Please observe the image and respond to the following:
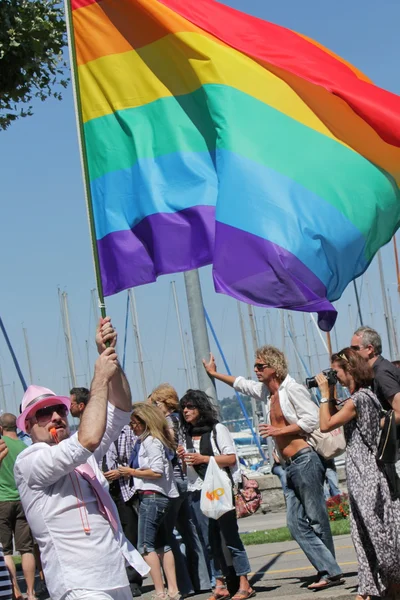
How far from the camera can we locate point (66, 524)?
5375mm

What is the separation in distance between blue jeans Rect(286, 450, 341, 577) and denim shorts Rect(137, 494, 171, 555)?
53.7 inches

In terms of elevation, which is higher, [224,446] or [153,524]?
[224,446]

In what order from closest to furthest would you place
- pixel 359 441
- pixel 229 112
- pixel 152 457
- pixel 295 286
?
pixel 295 286 < pixel 229 112 < pixel 359 441 < pixel 152 457

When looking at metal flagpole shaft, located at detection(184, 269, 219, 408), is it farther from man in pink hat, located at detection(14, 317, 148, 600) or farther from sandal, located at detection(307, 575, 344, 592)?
man in pink hat, located at detection(14, 317, 148, 600)

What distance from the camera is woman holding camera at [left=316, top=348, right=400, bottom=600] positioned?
27.0 feet

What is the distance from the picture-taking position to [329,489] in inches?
663

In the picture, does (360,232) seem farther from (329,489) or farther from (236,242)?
(329,489)

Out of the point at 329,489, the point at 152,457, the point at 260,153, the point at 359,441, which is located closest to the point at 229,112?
the point at 260,153

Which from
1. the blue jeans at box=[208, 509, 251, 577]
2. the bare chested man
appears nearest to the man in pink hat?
the bare chested man

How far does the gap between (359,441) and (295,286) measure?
216cm

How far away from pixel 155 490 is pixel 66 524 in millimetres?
5325

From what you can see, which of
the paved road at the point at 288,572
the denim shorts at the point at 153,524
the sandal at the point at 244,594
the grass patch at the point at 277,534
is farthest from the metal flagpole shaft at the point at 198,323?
the grass patch at the point at 277,534

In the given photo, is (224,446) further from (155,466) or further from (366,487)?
(366,487)

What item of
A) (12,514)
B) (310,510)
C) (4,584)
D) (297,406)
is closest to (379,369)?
(297,406)
